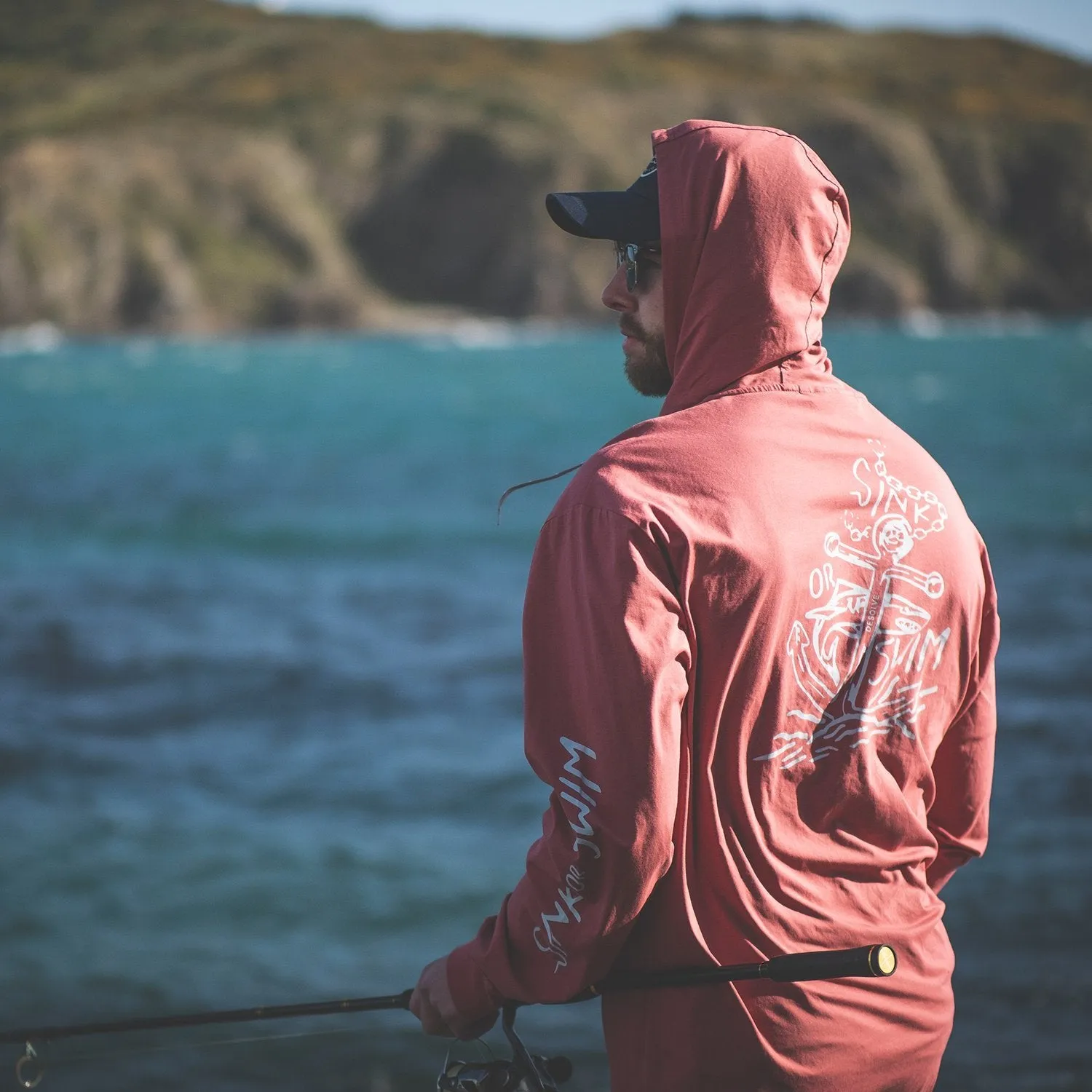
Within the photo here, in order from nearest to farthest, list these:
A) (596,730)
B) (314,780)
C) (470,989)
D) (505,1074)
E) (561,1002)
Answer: (596,730) < (561,1002) < (470,989) < (505,1074) < (314,780)

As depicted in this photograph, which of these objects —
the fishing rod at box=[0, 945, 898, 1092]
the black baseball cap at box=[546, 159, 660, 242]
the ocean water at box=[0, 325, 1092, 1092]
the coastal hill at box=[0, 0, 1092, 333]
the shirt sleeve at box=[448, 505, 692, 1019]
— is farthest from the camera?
the coastal hill at box=[0, 0, 1092, 333]

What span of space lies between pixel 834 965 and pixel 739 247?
0.97 metres

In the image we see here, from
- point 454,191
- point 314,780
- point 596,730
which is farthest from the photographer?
point 454,191

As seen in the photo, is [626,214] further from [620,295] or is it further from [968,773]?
[968,773]

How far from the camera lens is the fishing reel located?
2.14 metres

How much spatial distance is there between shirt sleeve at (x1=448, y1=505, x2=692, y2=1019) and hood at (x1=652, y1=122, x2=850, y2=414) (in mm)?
314

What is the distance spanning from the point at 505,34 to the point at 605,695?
20119 centimetres

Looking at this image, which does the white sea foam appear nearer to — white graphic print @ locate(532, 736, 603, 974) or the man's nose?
the man's nose

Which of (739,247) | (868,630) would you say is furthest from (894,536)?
(739,247)

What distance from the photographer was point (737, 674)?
6.05ft

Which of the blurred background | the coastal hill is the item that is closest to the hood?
the blurred background

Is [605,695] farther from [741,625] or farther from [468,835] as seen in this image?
[468,835]

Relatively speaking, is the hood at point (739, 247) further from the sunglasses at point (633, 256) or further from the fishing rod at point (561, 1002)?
the fishing rod at point (561, 1002)

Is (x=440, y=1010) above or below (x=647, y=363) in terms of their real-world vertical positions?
below
